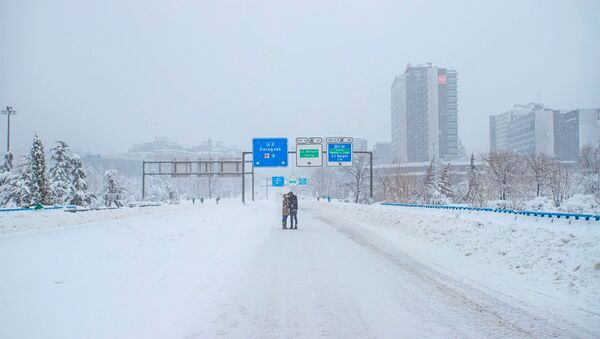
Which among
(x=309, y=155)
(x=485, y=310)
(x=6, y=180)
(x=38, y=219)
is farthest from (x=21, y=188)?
(x=485, y=310)

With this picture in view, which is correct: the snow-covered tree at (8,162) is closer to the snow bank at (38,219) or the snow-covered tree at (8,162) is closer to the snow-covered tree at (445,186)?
the snow bank at (38,219)

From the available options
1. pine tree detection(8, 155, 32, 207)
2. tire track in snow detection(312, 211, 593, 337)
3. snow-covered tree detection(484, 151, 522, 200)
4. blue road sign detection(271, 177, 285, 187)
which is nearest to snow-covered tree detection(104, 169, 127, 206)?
pine tree detection(8, 155, 32, 207)

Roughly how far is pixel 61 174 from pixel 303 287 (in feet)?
182

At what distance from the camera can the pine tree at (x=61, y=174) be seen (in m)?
52.9

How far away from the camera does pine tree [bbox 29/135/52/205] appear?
1736 inches

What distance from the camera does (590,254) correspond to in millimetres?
7977

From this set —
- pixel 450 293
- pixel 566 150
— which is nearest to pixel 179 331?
pixel 450 293

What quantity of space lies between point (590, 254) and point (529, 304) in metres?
2.49

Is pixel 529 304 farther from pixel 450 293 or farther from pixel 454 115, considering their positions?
pixel 454 115

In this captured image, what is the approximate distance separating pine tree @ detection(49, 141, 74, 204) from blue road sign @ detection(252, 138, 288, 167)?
99.0 feet

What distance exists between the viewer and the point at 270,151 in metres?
38.5

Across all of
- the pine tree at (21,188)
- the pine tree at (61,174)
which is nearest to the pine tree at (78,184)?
the pine tree at (61,174)

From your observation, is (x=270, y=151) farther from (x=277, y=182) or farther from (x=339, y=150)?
(x=277, y=182)

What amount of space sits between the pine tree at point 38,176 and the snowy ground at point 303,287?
37934 mm
